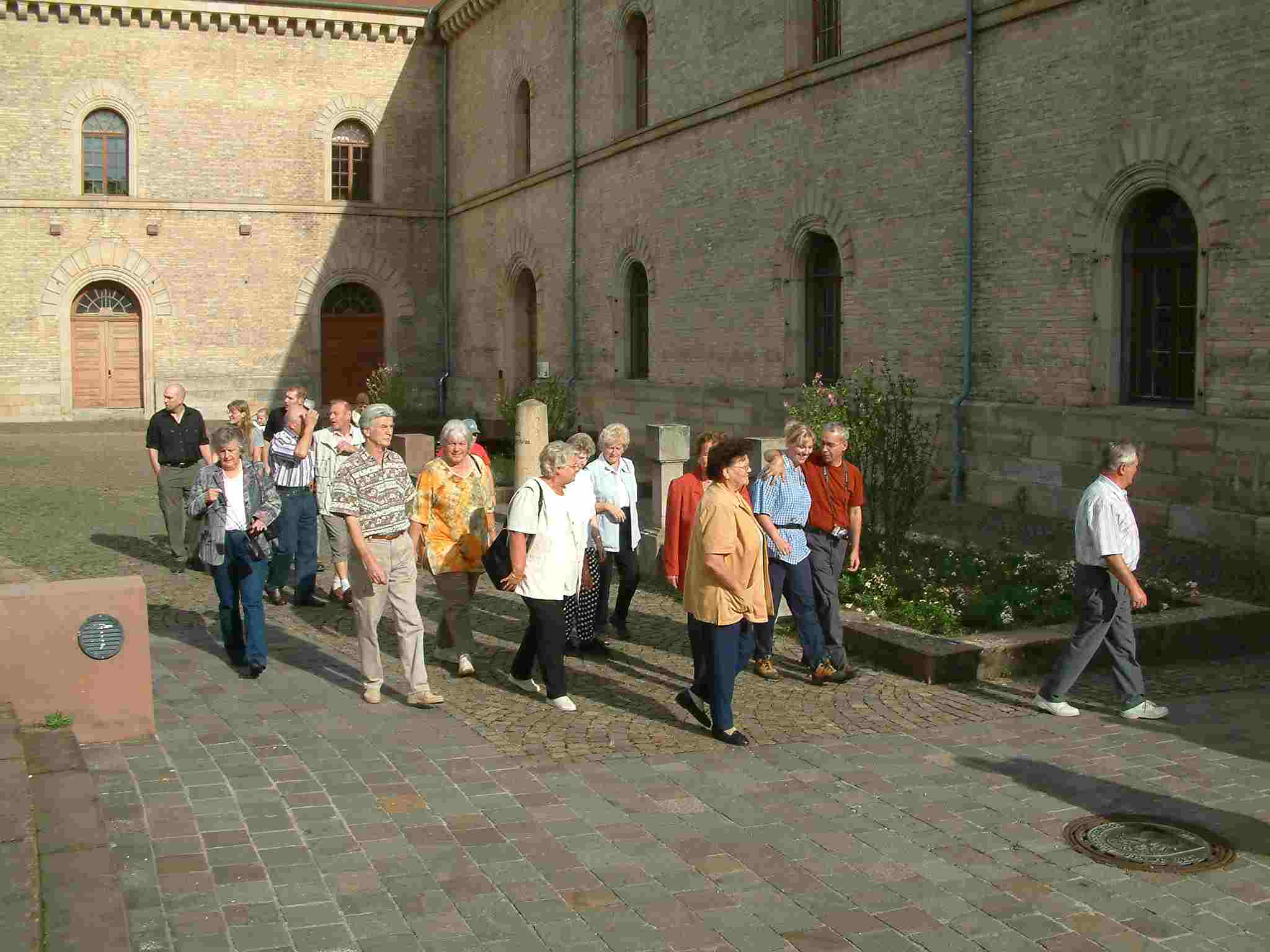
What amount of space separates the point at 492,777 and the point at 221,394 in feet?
90.6

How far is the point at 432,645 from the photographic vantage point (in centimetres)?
991

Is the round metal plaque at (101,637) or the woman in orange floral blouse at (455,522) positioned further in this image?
the woman in orange floral blouse at (455,522)

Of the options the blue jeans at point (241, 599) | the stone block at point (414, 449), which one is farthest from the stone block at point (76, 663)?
the stone block at point (414, 449)

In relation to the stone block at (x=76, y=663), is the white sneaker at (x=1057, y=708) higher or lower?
lower

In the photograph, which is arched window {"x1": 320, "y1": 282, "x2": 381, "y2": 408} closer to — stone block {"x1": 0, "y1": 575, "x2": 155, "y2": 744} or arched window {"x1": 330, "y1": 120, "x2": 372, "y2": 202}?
arched window {"x1": 330, "y1": 120, "x2": 372, "y2": 202}

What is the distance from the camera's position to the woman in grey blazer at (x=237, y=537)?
8930 mm

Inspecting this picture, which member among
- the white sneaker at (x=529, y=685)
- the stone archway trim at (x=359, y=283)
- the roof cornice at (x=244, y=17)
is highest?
the roof cornice at (x=244, y=17)

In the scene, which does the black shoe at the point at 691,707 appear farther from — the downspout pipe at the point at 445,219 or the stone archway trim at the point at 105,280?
the downspout pipe at the point at 445,219

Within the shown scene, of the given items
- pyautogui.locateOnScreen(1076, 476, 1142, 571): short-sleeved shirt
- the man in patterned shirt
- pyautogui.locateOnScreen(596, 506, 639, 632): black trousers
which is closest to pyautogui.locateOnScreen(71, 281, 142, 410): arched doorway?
pyautogui.locateOnScreen(596, 506, 639, 632): black trousers

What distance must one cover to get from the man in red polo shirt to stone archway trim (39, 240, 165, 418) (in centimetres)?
2544

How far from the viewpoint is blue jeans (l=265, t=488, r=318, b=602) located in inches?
447

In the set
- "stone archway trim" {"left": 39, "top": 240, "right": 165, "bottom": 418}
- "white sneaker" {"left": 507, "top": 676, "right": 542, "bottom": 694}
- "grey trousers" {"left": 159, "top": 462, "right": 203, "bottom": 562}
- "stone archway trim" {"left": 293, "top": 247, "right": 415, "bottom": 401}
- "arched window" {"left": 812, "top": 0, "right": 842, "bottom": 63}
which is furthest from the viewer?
"stone archway trim" {"left": 293, "top": 247, "right": 415, "bottom": 401}

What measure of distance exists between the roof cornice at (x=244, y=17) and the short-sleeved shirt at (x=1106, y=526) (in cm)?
2824

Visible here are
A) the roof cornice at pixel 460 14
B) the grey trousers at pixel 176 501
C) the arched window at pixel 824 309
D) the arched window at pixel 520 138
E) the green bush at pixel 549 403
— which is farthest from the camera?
the roof cornice at pixel 460 14
